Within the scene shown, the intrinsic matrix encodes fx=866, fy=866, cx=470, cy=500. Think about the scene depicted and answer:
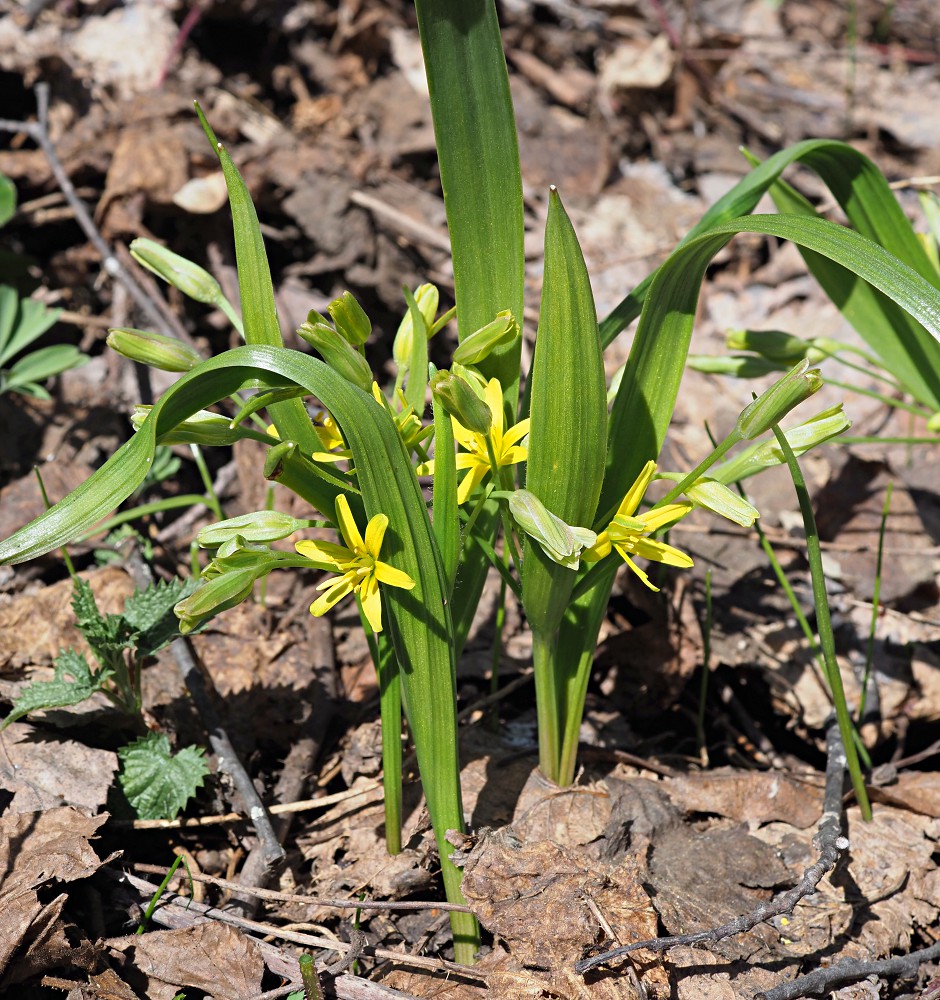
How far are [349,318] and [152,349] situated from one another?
0.31 m

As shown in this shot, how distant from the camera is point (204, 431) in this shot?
3.88ft

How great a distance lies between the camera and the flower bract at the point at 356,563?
114 centimetres

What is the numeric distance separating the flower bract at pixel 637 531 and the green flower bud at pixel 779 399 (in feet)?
0.47

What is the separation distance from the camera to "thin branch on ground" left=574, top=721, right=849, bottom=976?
1274mm

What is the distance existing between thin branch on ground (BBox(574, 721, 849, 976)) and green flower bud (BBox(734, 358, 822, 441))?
73cm

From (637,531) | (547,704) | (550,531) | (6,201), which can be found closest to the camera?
(550,531)

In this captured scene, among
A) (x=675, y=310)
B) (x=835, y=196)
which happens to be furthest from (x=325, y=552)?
(x=835, y=196)

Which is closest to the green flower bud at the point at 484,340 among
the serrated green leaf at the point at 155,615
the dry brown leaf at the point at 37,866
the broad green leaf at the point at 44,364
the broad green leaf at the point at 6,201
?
the serrated green leaf at the point at 155,615

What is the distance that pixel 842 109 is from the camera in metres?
4.01

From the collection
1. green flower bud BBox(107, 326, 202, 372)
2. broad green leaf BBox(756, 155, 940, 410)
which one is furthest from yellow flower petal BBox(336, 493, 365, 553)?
broad green leaf BBox(756, 155, 940, 410)

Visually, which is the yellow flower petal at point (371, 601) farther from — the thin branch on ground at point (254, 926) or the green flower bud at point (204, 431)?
the thin branch on ground at point (254, 926)

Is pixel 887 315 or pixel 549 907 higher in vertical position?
pixel 887 315

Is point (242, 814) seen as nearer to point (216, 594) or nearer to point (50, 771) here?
point (50, 771)

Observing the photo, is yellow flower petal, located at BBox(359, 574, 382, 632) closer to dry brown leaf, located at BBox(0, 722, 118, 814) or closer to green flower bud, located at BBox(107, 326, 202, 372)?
green flower bud, located at BBox(107, 326, 202, 372)
